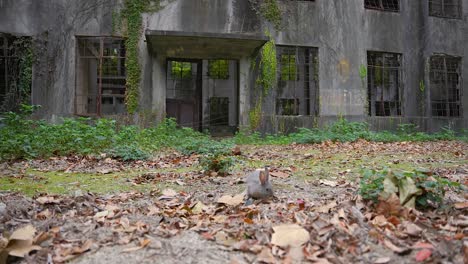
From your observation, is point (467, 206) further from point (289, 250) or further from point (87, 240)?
point (87, 240)

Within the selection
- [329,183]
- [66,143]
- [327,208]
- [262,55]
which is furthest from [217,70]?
[327,208]

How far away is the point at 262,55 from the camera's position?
11.6m

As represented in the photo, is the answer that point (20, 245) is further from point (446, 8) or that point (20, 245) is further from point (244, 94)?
point (446, 8)

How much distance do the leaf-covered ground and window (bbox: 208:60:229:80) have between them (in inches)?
682

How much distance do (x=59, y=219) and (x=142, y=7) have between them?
31.5 feet

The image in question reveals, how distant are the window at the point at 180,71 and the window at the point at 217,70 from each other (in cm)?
128

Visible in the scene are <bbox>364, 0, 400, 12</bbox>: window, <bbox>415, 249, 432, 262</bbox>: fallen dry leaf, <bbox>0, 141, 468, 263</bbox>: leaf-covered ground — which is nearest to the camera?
<bbox>415, 249, 432, 262</bbox>: fallen dry leaf

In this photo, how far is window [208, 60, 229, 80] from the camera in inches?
825

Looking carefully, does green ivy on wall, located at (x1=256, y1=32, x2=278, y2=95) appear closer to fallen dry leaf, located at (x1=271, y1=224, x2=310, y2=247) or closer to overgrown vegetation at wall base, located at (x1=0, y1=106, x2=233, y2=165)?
overgrown vegetation at wall base, located at (x1=0, y1=106, x2=233, y2=165)

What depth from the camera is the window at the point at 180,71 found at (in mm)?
20922

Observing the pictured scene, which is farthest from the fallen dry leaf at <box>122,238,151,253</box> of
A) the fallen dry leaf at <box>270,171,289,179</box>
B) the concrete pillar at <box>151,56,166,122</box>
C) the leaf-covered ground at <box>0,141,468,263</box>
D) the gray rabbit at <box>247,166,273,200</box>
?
the concrete pillar at <box>151,56,166,122</box>

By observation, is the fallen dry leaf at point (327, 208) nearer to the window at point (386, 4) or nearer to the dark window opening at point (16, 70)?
the dark window opening at point (16, 70)

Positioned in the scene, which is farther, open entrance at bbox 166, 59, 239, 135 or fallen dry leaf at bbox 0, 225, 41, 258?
open entrance at bbox 166, 59, 239, 135

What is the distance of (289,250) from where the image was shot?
205cm
